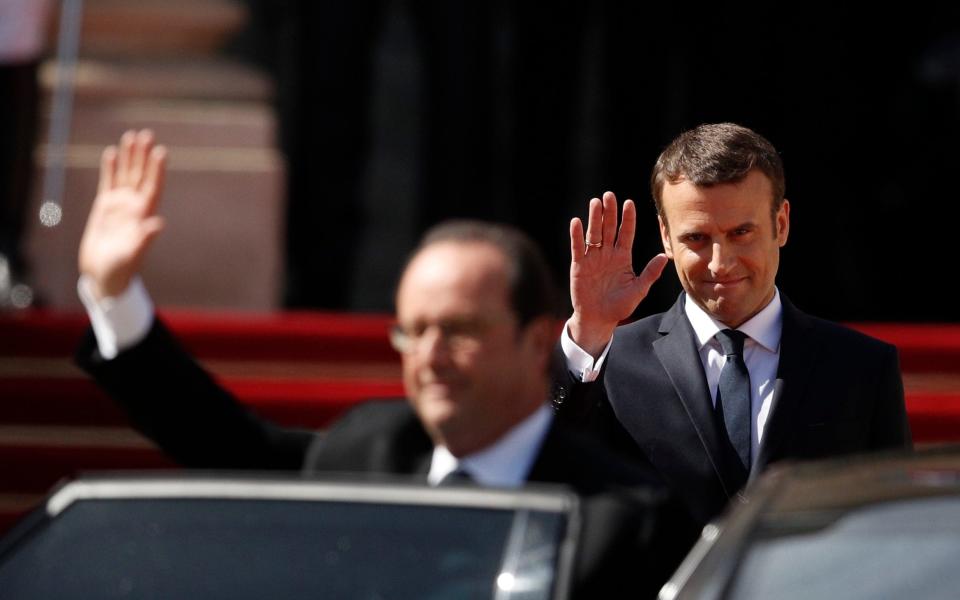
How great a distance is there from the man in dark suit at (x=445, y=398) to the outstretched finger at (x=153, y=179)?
0.8 inches

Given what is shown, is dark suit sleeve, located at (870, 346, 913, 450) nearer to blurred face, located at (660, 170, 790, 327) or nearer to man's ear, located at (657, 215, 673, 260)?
blurred face, located at (660, 170, 790, 327)

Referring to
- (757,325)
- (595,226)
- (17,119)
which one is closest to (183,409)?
(595,226)

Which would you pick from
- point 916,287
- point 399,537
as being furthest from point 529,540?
point 916,287

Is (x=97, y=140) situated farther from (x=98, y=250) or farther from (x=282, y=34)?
(x=98, y=250)

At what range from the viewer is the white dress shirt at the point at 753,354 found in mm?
3586

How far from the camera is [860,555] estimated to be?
287cm

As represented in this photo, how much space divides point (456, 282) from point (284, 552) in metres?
0.51

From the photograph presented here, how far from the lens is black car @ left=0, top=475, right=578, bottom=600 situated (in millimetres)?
2803

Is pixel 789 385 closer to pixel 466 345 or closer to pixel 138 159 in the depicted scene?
pixel 466 345

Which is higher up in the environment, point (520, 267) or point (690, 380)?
point (520, 267)

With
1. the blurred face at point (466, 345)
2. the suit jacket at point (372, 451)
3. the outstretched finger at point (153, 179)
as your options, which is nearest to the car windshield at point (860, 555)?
the suit jacket at point (372, 451)

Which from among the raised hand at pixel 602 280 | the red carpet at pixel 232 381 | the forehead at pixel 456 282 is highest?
the forehead at pixel 456 282

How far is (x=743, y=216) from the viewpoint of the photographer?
11.4ft

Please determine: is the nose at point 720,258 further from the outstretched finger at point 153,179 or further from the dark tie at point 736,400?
the outstretched finger at point 153,179
